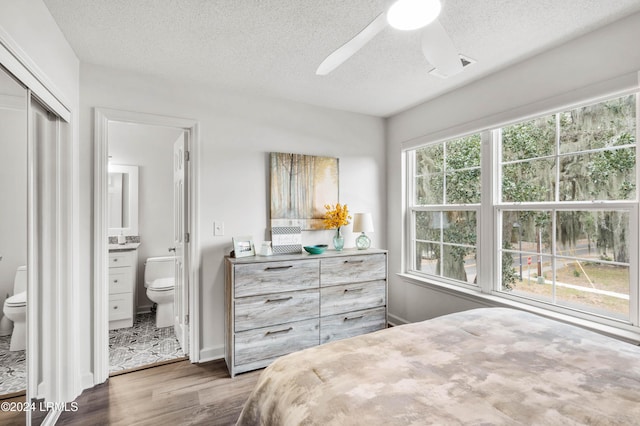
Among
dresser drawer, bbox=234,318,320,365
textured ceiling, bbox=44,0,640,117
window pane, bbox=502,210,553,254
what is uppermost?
textured ceiling, bbox=44,0,640,117

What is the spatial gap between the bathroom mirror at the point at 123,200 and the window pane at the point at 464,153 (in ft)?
12.5

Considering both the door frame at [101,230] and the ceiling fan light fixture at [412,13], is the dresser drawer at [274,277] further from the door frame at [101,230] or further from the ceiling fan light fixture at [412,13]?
the ceiling fan light fixture at [412,13]

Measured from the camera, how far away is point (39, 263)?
1.85 metres

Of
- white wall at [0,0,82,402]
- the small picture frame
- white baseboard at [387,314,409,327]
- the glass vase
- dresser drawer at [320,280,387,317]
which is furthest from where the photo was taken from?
white baseboard at [387,314,409,327]

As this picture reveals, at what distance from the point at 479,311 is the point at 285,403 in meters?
1.39

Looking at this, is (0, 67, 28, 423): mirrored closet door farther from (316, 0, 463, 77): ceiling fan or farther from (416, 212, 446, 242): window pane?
(416, 212, 446, 242): window pane

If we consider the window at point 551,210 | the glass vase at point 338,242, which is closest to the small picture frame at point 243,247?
the glass vase at point 338,242

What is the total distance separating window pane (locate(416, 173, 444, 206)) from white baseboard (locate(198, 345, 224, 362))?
2470 mm

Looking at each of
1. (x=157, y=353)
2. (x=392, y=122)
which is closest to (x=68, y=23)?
(x=157, y=353)

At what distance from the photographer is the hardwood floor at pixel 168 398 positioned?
6.45 feet

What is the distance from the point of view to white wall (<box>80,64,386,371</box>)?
2.40m

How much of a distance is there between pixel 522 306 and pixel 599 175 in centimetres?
105

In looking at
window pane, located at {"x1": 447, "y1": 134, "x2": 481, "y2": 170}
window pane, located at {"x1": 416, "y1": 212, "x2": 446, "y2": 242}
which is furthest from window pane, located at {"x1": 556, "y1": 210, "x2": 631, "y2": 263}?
window pane, located at {"x1": 416, "y1": 212, "x2": 446, "y2": 242}

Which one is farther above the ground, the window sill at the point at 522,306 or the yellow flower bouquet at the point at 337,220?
the yellow flower bouquet at the point at 337,220
